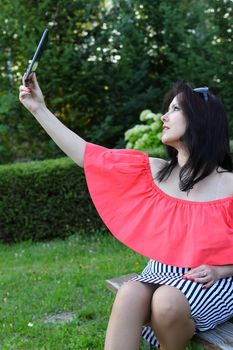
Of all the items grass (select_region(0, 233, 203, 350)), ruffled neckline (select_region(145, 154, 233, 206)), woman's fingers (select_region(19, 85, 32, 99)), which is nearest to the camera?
ruffled neckline (select_region(145, 154, 233, 206))

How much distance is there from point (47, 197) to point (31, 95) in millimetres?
3067

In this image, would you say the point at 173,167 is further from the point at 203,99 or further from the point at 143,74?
the point at 143,74

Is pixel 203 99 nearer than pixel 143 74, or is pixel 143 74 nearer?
pixel 203 99

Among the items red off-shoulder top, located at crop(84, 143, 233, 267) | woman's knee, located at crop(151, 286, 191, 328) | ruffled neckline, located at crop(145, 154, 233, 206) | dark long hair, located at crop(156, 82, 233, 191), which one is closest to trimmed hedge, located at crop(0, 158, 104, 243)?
red off-shoulder top, located at crop(84, 143, 233, 267)

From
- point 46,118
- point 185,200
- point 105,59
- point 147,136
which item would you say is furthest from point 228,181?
point 105,59

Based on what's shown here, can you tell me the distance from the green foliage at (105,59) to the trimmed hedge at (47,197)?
1.59 metres

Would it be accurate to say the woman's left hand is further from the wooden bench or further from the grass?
the grass

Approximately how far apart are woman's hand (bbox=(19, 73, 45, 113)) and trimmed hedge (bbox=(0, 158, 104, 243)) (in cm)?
296

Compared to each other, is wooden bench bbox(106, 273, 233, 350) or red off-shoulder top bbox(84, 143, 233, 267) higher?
red off-shoulder top bbox(84, 143, 233, 267)

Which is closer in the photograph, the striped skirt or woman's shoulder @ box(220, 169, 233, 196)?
the striped skirt

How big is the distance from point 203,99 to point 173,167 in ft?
1.14

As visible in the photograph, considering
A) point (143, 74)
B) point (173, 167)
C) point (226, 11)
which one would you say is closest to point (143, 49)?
point (143, 74)

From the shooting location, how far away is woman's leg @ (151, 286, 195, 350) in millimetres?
1976

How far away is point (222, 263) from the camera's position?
7.13ft
